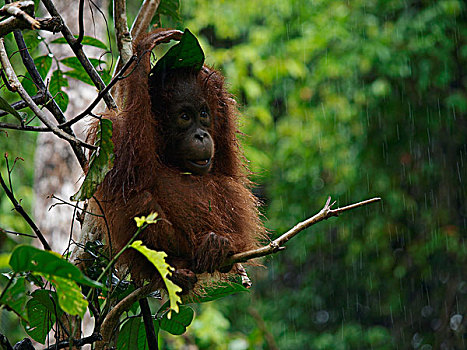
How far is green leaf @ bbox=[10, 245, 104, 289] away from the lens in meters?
0.60

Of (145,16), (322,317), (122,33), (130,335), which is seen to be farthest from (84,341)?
(322,317)

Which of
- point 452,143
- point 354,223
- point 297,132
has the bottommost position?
point 354,223

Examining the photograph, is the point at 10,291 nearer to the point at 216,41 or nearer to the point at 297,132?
the point at 297,132

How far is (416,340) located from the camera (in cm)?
495

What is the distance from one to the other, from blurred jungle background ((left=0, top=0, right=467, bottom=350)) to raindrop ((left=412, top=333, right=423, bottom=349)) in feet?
0.04

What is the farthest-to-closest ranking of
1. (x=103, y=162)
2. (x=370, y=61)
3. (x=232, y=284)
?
(x=370, y=61) < (x=232, y=284) < (x=103, y=162)

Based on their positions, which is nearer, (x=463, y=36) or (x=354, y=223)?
(x=463, y=36)

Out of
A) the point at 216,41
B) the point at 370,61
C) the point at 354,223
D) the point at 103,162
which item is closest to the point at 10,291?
the point at 103,162

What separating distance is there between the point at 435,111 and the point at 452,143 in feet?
1.14

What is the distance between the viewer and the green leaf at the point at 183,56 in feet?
3.10

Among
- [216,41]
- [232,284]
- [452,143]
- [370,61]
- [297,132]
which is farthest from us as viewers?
[216,41]

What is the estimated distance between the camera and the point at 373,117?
4844mm

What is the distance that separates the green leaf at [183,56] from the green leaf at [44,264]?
0.44 m

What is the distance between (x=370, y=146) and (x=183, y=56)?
405cm
